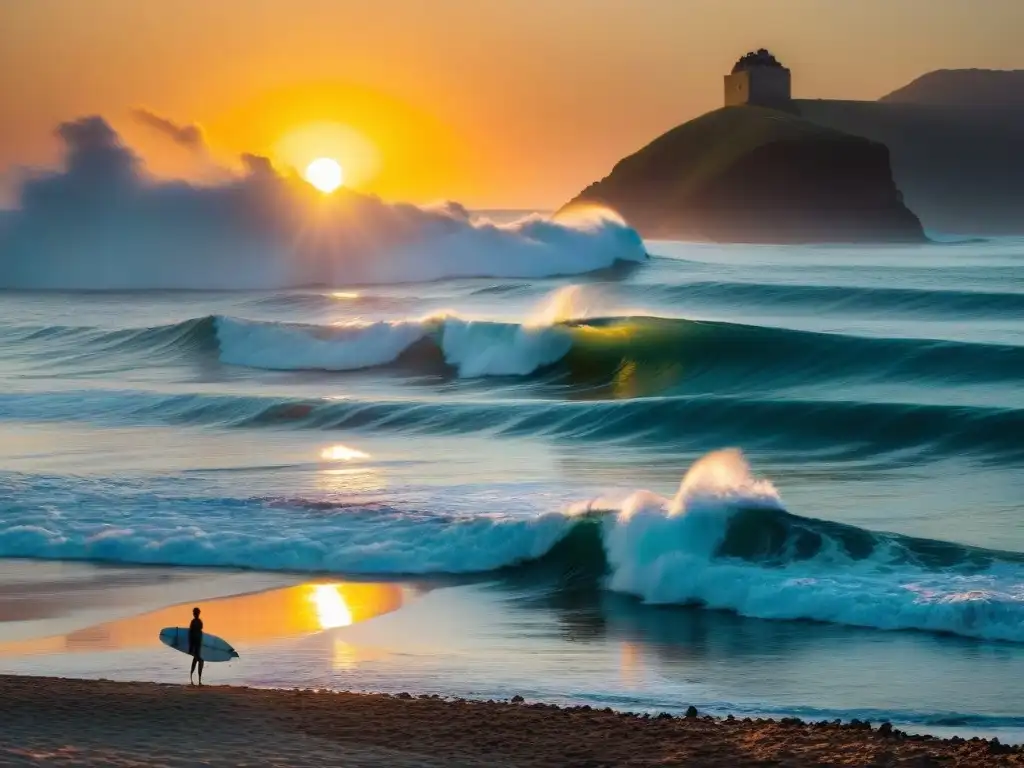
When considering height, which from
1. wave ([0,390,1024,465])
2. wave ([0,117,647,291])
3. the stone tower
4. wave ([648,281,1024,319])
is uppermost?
the stone tower

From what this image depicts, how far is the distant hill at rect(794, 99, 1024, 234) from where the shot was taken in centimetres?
15150

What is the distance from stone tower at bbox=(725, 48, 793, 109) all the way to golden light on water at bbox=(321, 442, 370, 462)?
374 feet

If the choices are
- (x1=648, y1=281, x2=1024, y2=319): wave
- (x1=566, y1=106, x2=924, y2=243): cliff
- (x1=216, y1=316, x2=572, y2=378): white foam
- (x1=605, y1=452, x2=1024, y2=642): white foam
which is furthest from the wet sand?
(x1=566, y1=106, x2=924, y2=243): cliff

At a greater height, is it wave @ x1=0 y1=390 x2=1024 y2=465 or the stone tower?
the stone tower

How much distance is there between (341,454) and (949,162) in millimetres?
149815

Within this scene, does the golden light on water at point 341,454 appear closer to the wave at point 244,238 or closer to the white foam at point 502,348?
the white foam at point 502,348

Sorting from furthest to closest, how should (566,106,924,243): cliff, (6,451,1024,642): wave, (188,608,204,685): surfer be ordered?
(566,106,924,243): cliff
(6,451,1024,642): wave
(188,608,204,685): surfer

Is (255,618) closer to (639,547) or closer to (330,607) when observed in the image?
(330,607)

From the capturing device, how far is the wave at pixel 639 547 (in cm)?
967

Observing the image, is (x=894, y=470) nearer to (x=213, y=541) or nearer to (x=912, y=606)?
(x=912, y=606)

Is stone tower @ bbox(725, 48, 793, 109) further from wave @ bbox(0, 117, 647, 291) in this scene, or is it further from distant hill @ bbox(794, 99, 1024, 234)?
wave @ bbox(0, 117, 647, 291)

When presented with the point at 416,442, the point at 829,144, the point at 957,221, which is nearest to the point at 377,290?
the point at 416,442

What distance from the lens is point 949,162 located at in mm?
157375

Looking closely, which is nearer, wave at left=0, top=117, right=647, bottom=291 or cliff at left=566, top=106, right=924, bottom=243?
wave at left=0, top=117, right=647, bottom=291
